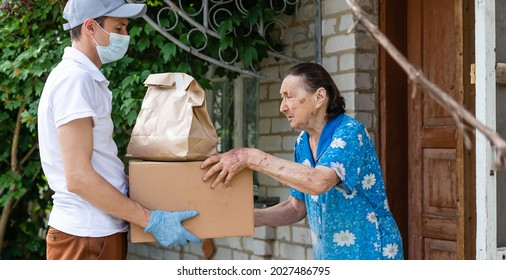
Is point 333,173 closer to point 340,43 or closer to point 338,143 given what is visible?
point 338,143

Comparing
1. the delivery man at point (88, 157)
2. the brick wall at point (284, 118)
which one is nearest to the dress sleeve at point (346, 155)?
the delivery man at point (88, 157)

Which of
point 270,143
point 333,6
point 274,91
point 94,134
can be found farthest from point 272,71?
point 94,134

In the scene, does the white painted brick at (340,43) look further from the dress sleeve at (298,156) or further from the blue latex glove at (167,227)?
the blue latex glove at (167,227)

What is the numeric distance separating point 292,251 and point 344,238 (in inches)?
94.6

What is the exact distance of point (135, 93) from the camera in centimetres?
447

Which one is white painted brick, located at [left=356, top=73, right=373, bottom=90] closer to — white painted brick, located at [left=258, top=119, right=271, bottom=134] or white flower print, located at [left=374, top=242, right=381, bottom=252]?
white painted brick, located at [left=258, top=119, right=271, bottom=134]

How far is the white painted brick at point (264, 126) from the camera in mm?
5254

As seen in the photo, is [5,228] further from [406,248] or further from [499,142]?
[499,142]

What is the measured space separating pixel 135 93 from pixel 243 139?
4.57 ft

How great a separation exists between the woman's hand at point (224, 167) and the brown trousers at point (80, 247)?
0.38 meters

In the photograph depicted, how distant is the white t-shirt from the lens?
2.29 meters

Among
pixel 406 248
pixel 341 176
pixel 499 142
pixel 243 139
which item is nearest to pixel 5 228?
pixel 243 139

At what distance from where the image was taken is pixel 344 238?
2.73 metres

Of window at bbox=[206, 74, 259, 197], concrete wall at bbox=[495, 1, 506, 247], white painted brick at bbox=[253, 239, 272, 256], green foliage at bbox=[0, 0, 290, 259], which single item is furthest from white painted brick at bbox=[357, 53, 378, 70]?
white painted brick at bbox=[253, 239, 272, 256]
